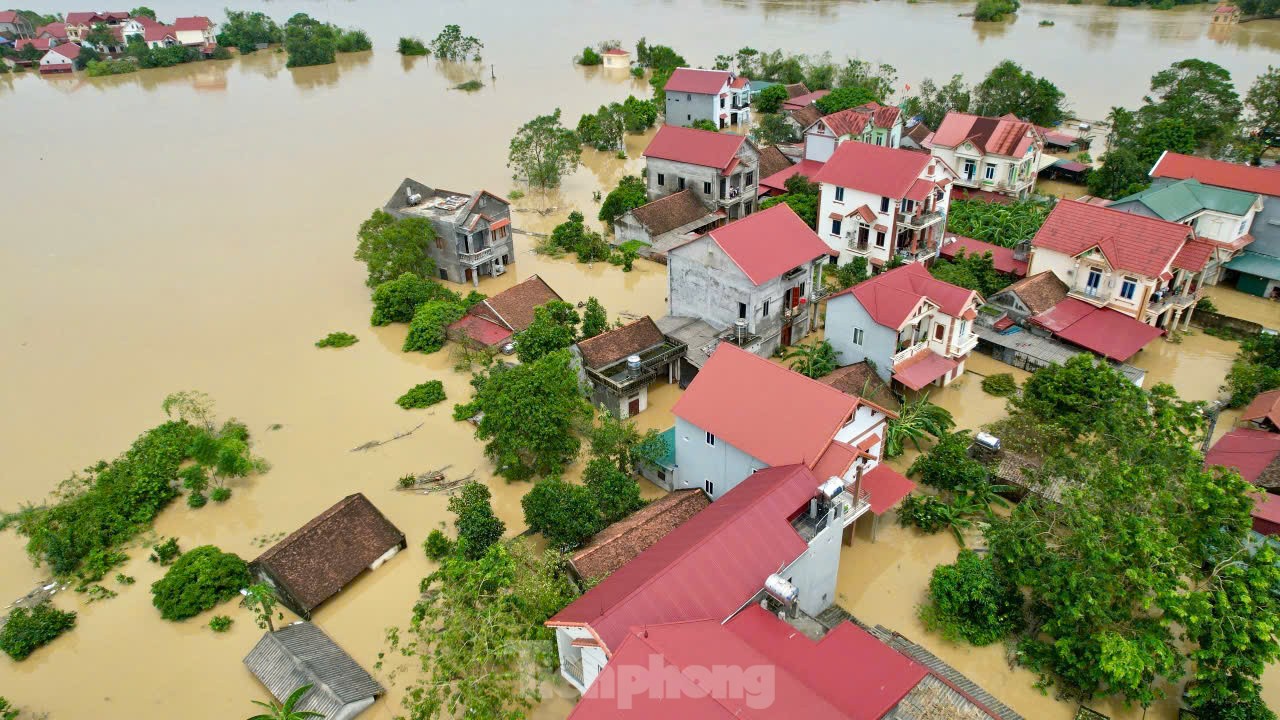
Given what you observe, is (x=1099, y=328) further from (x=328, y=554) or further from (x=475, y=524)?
(x=328, y=554)

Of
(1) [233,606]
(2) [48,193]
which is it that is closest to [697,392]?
(1) [233,606]

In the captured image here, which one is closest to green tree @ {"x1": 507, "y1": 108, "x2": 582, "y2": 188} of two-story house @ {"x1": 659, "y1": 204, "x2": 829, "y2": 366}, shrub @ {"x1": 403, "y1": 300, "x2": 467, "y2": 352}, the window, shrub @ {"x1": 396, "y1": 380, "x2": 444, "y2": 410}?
shrub @ {"x1": 403, "y1": 300, "x2": 467, "y2": 352}

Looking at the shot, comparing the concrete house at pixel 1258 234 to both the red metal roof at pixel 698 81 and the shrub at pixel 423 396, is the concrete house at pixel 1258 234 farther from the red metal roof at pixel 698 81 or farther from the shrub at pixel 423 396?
the shrub at pixel 423 396

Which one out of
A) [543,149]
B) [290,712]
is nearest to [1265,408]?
[290,712]

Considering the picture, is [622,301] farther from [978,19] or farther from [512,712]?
[978,19]

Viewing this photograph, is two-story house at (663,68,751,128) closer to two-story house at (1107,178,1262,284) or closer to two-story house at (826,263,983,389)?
two-story house at (1107,178,1262,284)

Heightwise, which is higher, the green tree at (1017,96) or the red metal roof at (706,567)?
the green tree at (1017,96)

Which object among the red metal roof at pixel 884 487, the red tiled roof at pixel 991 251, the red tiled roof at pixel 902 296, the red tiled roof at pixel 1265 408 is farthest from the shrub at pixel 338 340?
Result: the red tiled roof at pixel 1265 408
